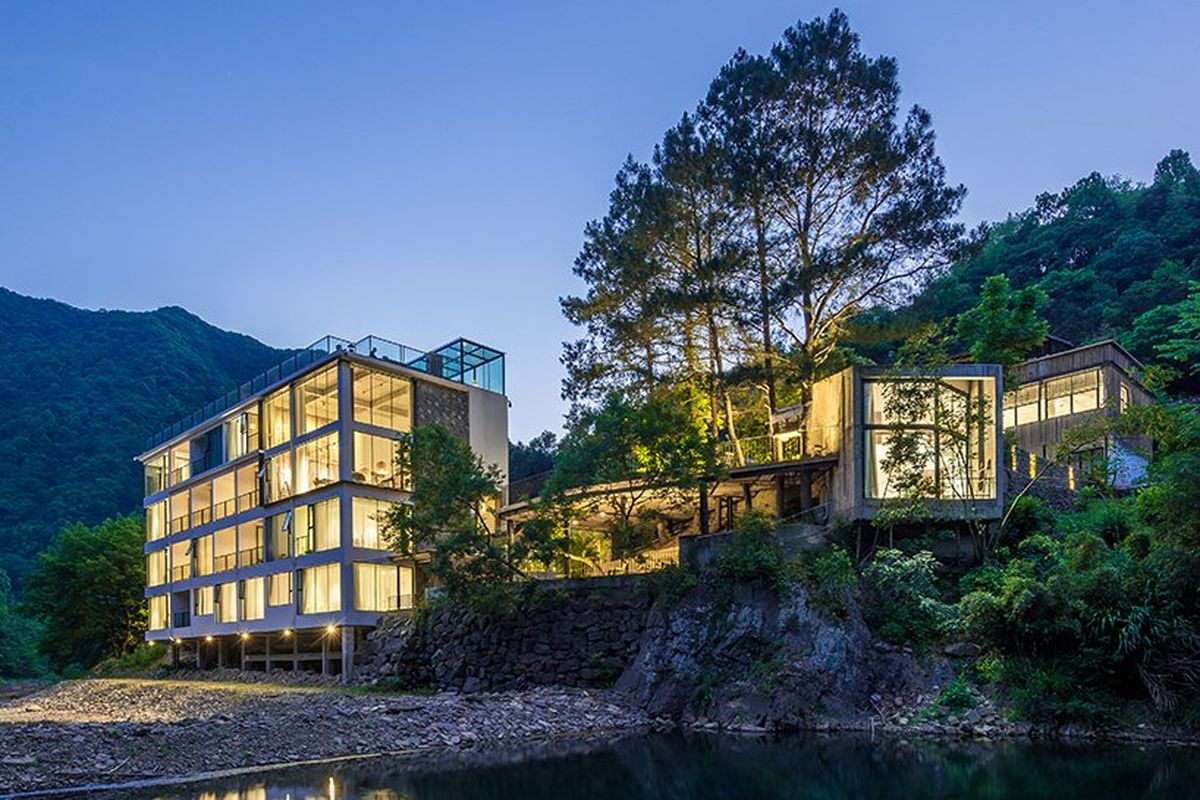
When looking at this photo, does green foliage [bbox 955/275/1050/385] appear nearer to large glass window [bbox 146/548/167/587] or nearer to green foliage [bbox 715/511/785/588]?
green foliage [bbox 715/511/785/588]

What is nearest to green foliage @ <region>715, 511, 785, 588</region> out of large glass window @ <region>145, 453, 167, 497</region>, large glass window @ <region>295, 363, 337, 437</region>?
large glass window @ <region>295, 363, 337, 437</region>

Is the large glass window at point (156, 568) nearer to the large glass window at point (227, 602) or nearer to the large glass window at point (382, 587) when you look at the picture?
the large glass window at point (227, 602)

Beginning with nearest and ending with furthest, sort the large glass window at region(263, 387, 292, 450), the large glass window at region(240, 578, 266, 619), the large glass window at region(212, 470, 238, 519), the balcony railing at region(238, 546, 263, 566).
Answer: the large glass window at region(263, 387, 292, 450) < the large glass window at region(240, 578, 266, 619) < the balcony railing at region(238, 546, 263, 566) < the large glass window at region(212, 470, 238, 519)

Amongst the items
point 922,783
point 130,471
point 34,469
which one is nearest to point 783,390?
point 922,783

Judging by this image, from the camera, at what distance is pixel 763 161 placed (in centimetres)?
2723

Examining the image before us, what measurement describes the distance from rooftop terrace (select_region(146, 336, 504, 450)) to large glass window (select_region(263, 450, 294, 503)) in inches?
110

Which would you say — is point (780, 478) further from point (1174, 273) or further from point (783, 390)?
point (1174, 273)

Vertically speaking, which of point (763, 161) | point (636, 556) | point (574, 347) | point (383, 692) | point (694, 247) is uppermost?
point (763, 161)

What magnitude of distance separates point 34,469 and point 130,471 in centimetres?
566


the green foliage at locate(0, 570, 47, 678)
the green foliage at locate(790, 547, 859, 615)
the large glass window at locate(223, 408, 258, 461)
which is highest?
the large glass window at locate(223, 408, 258, 461)

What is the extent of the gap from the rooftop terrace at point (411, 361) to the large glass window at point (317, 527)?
490cm

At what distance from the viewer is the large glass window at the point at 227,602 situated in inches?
1470

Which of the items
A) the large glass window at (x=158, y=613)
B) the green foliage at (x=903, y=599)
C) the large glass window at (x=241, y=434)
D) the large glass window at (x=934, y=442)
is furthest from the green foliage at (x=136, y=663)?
the large glass window at (x=934, y=442)

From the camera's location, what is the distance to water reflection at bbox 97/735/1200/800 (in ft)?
44.2
